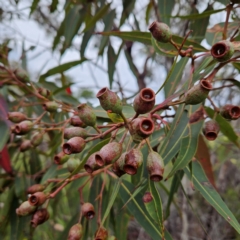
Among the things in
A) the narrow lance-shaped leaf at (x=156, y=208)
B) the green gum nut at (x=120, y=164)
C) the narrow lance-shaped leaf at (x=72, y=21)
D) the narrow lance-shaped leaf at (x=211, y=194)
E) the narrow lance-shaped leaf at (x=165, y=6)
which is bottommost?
the narrow lance-shaped leaf at (x=156, y=208)

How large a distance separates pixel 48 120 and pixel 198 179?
2.40ft

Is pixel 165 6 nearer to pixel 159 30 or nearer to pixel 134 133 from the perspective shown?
pixel 159 30

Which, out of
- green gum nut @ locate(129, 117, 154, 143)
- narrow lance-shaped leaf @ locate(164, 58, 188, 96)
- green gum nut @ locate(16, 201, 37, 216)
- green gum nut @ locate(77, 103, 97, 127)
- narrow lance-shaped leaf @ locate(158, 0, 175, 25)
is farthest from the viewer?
narrow lance-shaped leaf @ locate(158, 0, 175, 25)

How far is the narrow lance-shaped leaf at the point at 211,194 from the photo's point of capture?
→ 0.74 meters

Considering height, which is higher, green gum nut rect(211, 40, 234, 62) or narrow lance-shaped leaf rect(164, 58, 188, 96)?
green gum nut rect(211, 40, 234, 62)

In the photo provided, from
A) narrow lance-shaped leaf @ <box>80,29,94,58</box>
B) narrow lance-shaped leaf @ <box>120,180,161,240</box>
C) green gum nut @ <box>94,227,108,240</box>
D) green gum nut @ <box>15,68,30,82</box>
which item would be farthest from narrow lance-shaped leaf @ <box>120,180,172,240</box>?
narrow lance-shaped leaf @ <box>80,29,94,58</box>

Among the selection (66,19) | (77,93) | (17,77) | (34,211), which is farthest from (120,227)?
(77,93)

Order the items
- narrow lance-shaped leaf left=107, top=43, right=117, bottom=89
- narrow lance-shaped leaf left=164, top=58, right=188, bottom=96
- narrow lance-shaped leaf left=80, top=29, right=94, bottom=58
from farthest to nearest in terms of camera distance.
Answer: narrow lance-shaped leaf left=80, top=29, right=94, bottom=58 < narrow lance-shaped leaf left=107, top=43, right=117, bottom=89 < narrow lance-shaped leaf left=164, top=58, right=188, bottom=96

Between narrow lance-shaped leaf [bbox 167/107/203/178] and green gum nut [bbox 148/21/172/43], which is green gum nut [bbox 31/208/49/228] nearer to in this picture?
narrow lance-shaped leaf [bbox 167/107/203/178]

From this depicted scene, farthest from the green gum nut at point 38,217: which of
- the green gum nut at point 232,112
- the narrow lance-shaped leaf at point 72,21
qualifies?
the narrow lance-shaped leaf at point 72,21

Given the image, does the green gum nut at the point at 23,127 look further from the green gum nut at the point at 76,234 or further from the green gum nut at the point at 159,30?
the green gum nut at the point at 159,30

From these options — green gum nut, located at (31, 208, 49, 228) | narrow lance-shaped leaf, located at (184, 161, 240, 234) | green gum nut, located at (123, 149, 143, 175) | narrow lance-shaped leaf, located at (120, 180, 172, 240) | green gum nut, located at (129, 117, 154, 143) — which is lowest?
green gum nut, located at (31, 208, 49, 228)

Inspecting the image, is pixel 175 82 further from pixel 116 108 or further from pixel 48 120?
pixel 48 120

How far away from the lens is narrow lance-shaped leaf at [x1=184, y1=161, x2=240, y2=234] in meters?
0.74
